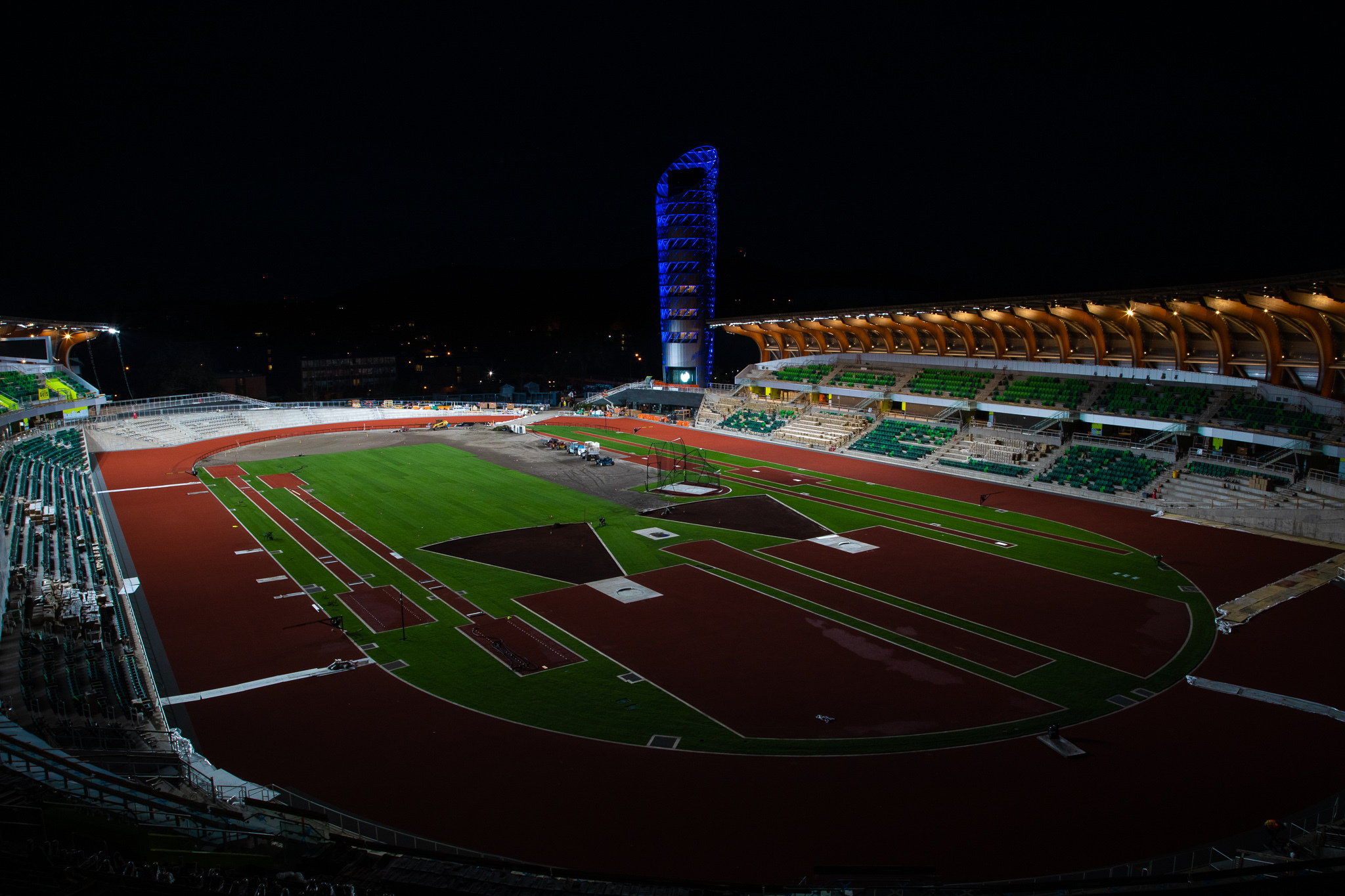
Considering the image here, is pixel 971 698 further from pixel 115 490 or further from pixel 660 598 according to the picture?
pixel 115 490

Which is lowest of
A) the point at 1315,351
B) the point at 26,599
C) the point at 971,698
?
the point at 971,698

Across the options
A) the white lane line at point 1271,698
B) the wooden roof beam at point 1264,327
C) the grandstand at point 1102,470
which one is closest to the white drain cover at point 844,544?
the white lane line at point 1271,698

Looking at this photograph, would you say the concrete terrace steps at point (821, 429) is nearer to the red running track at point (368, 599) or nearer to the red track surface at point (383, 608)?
the red running track at point (368, 599)

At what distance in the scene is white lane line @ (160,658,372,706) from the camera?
55.9 ft

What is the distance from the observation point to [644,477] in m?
44.2

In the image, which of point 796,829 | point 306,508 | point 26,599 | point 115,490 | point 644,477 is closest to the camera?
point 796,829

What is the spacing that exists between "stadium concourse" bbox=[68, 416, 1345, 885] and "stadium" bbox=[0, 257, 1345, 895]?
0.07m

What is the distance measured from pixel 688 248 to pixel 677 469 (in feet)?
147

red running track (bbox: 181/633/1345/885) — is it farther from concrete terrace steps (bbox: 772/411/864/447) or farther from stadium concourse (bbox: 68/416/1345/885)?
concrete terrace steps (bbox: 772/411/864/447)

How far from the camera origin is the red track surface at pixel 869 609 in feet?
63.3

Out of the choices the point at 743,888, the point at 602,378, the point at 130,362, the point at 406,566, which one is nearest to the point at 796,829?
the point at 743,888

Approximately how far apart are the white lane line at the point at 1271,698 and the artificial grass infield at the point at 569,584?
0.58m

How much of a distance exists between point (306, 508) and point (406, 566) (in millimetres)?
12081

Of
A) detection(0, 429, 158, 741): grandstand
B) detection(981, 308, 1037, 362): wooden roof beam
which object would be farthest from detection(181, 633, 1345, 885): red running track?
detection(981, 308, 1037, 362): wooden roof beam
